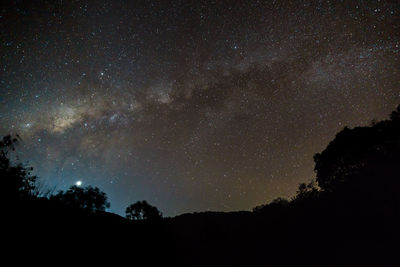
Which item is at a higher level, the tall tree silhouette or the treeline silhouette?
the tall tree silhouette

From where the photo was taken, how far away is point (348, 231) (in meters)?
11.2

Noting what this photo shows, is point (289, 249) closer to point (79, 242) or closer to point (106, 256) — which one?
point (106, 256)

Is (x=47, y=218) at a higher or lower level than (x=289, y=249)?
higher

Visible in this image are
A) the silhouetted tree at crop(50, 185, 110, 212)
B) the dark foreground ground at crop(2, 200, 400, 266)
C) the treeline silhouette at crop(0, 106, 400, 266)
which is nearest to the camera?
the dark foreground ground at crop(2, 200, 400, 266)

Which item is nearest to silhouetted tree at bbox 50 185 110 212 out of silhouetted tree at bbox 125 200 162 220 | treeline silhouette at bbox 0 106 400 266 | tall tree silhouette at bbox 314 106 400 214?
silhouetted tree at bbox 125 200 162 220

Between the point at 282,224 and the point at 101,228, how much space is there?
1189 centimetres

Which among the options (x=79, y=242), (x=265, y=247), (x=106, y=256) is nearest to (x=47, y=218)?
(x=79, y=242)

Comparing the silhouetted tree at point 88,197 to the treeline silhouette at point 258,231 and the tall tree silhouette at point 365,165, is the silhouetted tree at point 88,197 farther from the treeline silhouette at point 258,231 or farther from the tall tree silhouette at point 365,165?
the tall tree silhouette at point 365,165

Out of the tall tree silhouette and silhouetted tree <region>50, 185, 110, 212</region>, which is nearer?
the tall tree silhouette

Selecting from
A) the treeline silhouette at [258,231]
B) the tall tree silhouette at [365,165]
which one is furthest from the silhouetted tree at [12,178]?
the tall tree silhouette at [365,165]

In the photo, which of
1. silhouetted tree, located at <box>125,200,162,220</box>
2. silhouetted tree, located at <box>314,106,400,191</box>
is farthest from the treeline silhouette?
silhouetted tree, located at <box>125,200,162,220</box>

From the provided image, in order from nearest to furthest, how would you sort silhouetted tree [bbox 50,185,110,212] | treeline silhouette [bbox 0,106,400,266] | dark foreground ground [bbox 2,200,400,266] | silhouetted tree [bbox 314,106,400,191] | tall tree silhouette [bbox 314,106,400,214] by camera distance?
dark foreground ground [bbox 2,200,400,266] → treeline silhouette [bbox 0,106,400,266] → tall tree silhouette [bbox 314,106,400,214] → silhouetted tree [bbox 314,106,400,191] → silhouetted tree [bbox 50,185,110,212]

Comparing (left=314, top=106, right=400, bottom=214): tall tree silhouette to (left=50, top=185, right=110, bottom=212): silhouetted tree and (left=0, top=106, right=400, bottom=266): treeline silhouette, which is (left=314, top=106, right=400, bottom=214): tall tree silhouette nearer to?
(left=0, top=106, right=400, bottom=266): treeline silhouette

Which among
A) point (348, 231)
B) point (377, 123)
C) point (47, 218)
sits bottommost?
point (348, 231)
